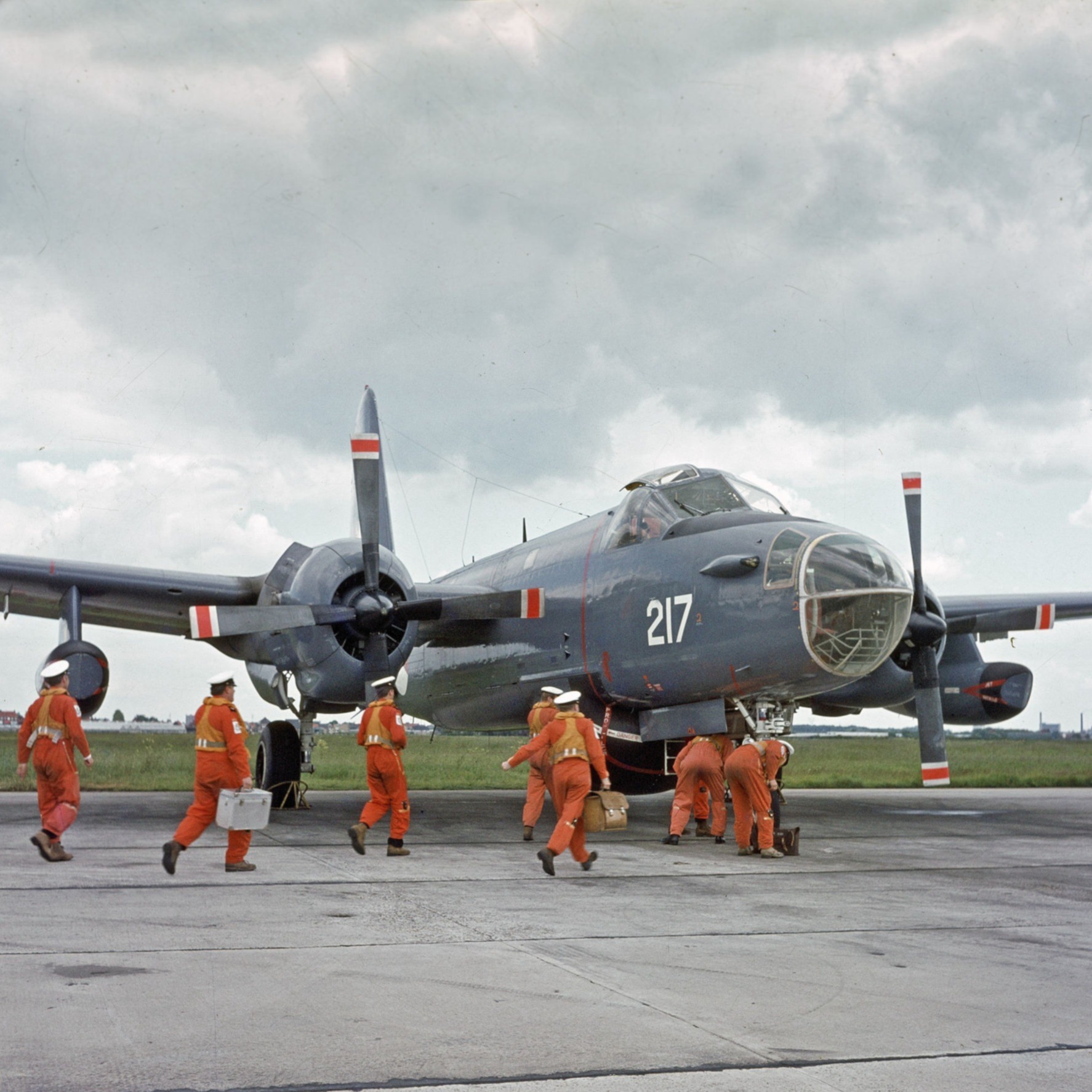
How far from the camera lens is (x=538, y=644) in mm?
15852

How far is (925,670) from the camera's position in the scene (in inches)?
625

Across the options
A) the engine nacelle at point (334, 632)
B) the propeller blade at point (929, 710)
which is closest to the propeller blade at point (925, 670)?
the propeller blade at point (929, 710)

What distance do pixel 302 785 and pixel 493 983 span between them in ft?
43.1

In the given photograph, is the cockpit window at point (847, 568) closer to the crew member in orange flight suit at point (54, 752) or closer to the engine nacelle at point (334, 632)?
the engine nacelle at point (334, 632)

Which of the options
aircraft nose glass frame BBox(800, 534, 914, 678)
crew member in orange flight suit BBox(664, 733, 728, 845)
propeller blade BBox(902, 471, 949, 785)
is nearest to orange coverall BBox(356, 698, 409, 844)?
crew member in orange flight suit BBox(664, 733, 728, 845)

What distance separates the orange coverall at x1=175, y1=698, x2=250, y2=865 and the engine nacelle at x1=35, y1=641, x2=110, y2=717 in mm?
4702

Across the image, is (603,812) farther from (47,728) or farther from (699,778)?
(47,728)

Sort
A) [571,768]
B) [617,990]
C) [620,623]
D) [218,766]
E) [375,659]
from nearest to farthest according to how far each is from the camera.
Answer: [617,990]
[218,766]
[571,768]
[620,623]
[375,659]

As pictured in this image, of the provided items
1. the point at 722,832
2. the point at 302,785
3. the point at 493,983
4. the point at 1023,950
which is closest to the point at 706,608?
the point at 722,832

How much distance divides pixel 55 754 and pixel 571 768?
190 inches

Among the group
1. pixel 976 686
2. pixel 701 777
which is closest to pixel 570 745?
pixel 701 777

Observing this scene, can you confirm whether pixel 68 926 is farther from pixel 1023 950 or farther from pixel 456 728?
pixel 456 728

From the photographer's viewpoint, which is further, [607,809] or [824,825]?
[824,825]

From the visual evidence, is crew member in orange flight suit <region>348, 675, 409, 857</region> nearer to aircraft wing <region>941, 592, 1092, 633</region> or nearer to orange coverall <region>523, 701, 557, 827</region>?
orange coverall <region>523, 701, 557, 827</region>
